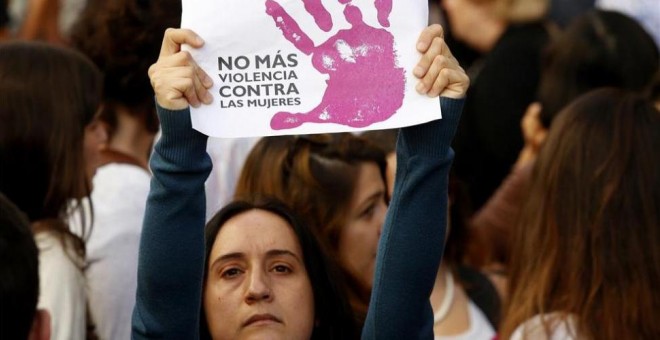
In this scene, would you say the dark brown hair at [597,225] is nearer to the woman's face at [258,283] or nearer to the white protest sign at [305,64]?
the woman's face at [258,283]

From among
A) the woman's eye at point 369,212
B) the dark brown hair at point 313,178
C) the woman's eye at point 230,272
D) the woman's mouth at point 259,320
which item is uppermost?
the dark brown hair at point 313,178

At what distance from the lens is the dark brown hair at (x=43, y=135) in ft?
12.7

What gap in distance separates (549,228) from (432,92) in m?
0.99

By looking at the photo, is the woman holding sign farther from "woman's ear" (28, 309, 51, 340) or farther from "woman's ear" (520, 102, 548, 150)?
"woman's ear" (520, 102, 548, 150)

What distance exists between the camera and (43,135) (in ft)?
12.8

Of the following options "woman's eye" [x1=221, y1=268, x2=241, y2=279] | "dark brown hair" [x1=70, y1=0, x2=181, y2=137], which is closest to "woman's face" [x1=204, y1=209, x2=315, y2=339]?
"woman's eye" [x1=221, y1=268, x2=241, y2=279]

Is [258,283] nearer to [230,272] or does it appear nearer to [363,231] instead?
[230,272]

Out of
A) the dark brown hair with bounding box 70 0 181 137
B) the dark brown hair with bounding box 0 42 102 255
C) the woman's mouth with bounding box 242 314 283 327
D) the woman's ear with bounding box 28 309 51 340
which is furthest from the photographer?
the dark brown hair with bounding box 70 0 181 137

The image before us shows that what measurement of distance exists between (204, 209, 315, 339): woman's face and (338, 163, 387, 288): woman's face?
27.0 inches

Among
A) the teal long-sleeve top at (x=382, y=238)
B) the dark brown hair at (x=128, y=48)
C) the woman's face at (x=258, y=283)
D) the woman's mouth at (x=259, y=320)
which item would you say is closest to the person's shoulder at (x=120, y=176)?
the dark brown hair at (x=128, y=48)

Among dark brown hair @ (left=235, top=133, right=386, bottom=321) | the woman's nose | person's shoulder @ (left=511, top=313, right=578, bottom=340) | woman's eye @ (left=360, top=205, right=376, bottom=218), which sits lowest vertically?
person's shoulder @ (left=511, top=313, right=578, bottom=340)

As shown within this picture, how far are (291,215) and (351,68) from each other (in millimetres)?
597

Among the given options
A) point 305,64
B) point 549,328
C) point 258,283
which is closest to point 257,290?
point 258,283

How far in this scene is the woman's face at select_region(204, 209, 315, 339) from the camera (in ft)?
11.0
